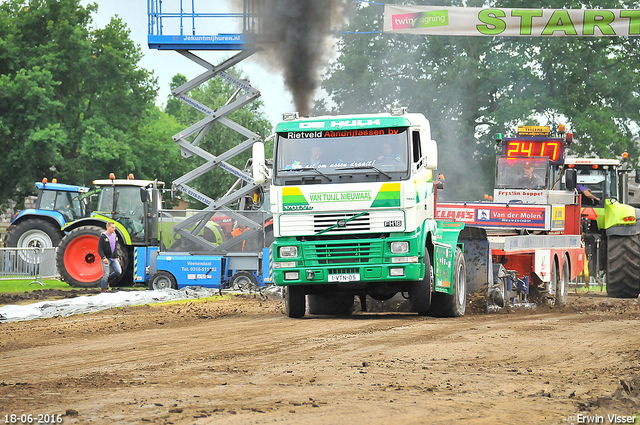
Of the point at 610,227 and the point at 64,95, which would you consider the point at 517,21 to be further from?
the point at 64,95

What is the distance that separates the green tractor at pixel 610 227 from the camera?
20.3 metres

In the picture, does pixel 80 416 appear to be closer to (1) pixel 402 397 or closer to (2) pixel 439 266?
(1) pixel 402 397

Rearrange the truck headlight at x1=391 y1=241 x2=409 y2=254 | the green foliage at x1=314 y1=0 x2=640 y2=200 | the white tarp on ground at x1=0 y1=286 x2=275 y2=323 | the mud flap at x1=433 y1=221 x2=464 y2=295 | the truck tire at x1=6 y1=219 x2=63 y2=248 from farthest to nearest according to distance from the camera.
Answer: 1. the green foliage at x1=314 y1=0 x2=640 y2=200
2. the truck tire at x1=6 y1=219 x2=63 y2=248
3. the white tarp on ground at x1=0 y1=286 x2=275 y2=323
4. the mud flap at x1=433 y1=221 x2=464 y2=295
5. the truck headlight at x1=391 y1=241 x2=409 y2=254

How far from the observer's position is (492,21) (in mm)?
21812

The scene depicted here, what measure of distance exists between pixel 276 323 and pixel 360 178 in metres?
2.51

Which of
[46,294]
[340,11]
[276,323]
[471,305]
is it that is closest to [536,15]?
[340,11]

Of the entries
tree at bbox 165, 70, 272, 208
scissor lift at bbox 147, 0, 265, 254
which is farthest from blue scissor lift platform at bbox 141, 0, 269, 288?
tree at bbox 165, 70, 272, 208

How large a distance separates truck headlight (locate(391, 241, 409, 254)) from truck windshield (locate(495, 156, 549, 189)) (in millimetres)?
7931

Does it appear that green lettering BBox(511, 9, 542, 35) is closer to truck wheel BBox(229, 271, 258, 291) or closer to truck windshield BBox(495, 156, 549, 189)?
truck windshield BBox(495, 156, 549, 189)

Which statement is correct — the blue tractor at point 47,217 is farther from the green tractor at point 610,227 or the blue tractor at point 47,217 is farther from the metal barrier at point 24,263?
the green tractor at point 610,227

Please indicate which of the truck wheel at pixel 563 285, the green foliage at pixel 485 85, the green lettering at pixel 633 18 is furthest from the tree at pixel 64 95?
the truck wheel at pixel 563 285

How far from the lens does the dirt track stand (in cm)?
624

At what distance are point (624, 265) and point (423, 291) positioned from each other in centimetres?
905

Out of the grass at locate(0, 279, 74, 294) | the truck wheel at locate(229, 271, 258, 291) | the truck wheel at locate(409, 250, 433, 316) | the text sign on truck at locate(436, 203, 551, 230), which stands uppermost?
the text sign on truck at locate(436, 203, 551, 230)
